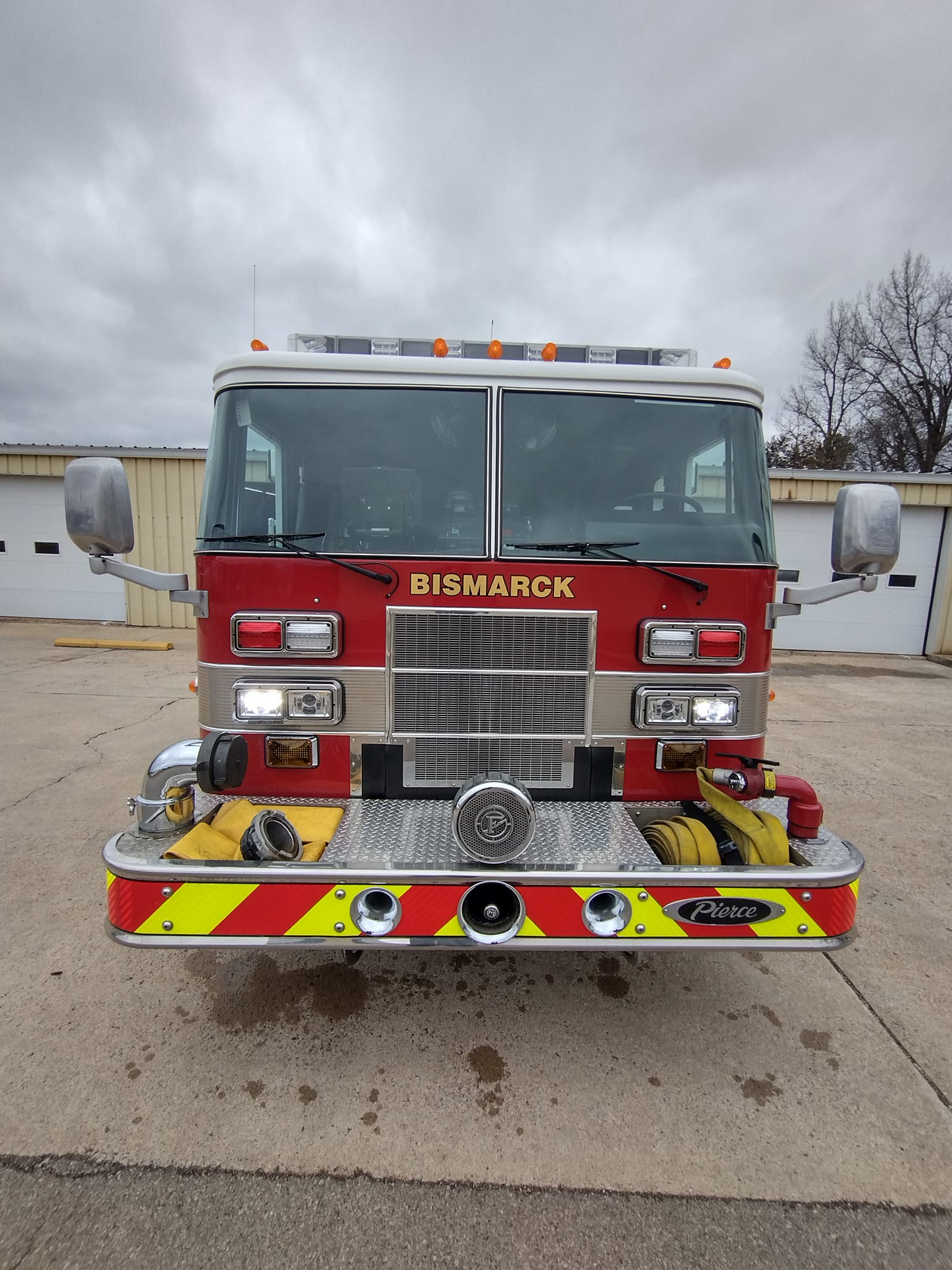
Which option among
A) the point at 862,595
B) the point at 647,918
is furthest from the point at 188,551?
the point at 862,595

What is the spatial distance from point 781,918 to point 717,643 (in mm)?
1050

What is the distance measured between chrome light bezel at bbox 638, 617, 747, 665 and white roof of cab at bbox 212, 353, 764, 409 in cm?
98

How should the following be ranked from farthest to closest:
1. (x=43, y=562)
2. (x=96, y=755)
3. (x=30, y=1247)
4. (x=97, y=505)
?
(x=43, y=562) → (x=96, y=755) → (x=97, y=505) → (x=30, y=1247)

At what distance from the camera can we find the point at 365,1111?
2.09 meters

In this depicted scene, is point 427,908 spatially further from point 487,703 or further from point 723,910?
point 723,910

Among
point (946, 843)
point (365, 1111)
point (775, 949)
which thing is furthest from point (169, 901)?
point (946, 843)

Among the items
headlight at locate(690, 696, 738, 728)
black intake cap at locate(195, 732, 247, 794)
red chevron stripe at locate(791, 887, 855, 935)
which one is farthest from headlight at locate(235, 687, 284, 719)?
red chevron stripe at locate(791, 887, 855, 935)

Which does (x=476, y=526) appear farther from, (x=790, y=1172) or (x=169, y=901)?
(x=790, y=1172)

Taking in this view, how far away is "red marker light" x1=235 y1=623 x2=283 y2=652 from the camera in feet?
8.21

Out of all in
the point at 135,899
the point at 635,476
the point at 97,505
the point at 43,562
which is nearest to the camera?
the point at 135,899

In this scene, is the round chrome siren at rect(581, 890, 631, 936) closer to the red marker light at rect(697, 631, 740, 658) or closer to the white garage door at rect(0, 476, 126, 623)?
the red marker light at rect(697, 631, 740, 658)

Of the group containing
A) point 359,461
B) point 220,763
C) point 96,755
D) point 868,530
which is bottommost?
point 96,755

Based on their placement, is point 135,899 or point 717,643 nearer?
point 135,899

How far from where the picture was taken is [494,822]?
6.86 ft
